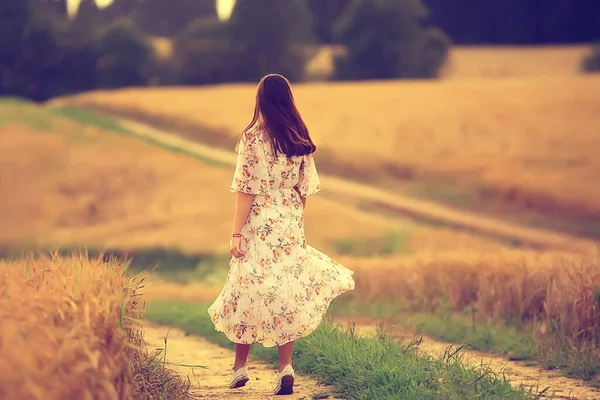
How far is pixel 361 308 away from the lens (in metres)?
11.9

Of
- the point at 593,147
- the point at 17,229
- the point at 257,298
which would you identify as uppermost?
the point at 593,147

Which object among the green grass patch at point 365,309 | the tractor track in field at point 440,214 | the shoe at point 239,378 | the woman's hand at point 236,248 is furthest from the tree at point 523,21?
the shoe at point 239,378

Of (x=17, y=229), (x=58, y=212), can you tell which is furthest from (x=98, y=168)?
(x=17, y=229)

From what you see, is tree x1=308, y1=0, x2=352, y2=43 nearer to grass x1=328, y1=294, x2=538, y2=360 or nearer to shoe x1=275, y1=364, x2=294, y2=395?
grass x1=328, y1=294, x2=538, y2=360

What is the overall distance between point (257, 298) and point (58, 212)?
73.1ft

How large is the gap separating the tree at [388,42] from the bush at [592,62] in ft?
27.2

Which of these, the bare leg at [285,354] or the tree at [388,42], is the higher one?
the tree at [388,42]

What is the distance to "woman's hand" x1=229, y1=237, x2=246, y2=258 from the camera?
21.1 ft

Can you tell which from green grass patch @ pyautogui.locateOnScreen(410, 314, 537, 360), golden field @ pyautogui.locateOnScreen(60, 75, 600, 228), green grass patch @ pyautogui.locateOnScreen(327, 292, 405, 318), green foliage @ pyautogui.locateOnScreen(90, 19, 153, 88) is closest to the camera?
green grass patch @ pyautogui.locateOnScreen(410, 314, 537, 360)

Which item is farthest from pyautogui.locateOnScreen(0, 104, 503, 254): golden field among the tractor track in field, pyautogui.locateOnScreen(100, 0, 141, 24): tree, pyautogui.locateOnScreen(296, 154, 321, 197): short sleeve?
pyautogui.locateOnScreen(100, 0, 141, 24): tree

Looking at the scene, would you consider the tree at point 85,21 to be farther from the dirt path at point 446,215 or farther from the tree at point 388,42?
the dirt path at point 446,215

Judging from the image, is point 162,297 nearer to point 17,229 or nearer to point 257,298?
point 257,298

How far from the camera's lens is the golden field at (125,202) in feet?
73.6

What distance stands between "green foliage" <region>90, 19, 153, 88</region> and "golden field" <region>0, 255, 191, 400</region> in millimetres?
47817
